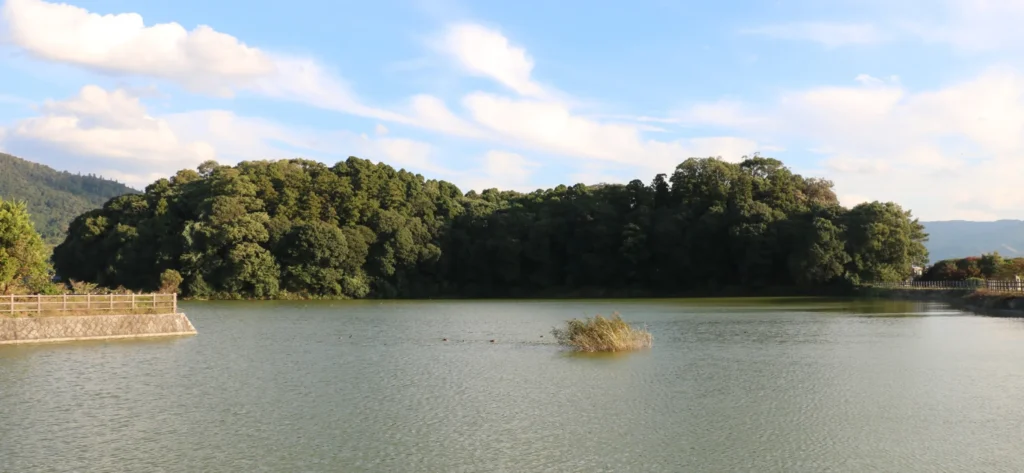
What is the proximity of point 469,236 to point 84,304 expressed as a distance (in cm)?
5368

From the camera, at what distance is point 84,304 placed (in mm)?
28750

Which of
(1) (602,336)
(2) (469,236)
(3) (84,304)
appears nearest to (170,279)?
(2) (469,236)

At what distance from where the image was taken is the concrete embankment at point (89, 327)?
86.3 feet

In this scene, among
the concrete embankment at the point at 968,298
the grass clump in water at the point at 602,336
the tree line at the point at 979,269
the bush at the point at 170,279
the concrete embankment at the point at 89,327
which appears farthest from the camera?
the tree line at the point at 979,269

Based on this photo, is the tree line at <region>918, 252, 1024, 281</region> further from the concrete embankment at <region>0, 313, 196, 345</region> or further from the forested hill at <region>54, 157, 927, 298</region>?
the concrete embankment at <region>0, 313, 196, 345</region>

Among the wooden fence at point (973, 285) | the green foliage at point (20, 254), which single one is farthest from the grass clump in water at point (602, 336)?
the wooden fence at point (973, 285)

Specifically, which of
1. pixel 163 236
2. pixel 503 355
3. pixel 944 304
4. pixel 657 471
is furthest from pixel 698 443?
pixel 163 236

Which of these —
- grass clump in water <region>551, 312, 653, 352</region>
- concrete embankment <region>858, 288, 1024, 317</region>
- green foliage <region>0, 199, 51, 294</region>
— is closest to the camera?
grass clump in water <region>551, 312, 653, 352</region>

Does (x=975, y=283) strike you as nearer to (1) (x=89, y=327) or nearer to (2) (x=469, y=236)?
(2) (x=469, y=236)

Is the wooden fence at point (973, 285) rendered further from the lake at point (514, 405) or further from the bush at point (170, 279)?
the bush at point (170, 279)

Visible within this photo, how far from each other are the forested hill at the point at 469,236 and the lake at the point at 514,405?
40402 mm

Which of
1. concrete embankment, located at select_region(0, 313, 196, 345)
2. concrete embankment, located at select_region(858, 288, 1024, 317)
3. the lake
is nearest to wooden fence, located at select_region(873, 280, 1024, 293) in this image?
concrete embankment, located at select_region(858, 288, 1024, 317)

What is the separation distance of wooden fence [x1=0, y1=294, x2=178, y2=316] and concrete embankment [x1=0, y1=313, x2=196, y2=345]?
2.01 feet

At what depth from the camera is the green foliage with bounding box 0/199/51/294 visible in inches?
1219
